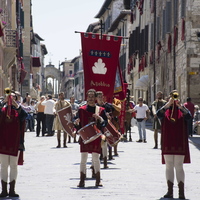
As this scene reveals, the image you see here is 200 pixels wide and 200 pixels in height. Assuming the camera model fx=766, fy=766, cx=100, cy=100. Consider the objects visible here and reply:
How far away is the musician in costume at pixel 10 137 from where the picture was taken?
Result: 10.4 m

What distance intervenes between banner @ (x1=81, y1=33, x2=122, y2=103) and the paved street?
5.46 feet

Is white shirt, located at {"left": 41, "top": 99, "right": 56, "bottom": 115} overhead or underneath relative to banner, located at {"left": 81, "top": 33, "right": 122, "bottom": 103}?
underneath

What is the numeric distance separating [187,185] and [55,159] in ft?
18.7

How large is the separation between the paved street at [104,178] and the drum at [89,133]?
2.39 feet

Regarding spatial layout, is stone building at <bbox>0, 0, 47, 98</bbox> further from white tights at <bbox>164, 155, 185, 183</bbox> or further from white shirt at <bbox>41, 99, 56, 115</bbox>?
white tights at <bbox>164, 155, 185, 183</bbox>

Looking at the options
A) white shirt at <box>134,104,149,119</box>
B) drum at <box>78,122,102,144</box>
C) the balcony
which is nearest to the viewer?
drum at <box>78,122,102,144</box>

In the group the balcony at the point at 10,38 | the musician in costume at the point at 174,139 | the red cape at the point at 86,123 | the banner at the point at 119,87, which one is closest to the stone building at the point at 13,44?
the balcony at the point at 10,38

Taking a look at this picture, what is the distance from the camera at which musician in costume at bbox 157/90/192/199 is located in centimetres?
1040

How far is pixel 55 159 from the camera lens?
17.2 m

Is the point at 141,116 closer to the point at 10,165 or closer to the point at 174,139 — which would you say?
the point at 174,139

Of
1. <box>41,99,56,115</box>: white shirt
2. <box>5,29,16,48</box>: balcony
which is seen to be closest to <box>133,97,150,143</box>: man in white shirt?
<box>41,99,56,115</box>: white shirt

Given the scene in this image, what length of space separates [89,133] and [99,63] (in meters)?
4.72

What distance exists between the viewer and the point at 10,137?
10422 millimetres

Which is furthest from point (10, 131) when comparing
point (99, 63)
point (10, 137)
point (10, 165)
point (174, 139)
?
point (99, 63)
